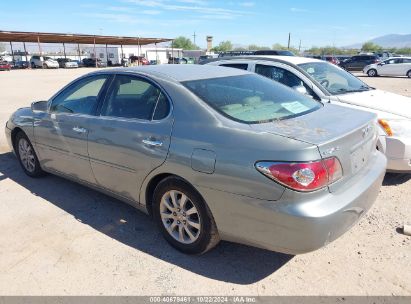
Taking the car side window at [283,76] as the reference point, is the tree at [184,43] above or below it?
below

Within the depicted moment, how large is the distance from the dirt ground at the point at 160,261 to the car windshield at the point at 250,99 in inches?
48.1

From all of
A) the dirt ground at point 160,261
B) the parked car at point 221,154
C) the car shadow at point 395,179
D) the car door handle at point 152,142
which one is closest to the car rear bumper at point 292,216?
the parked car at point 221,154

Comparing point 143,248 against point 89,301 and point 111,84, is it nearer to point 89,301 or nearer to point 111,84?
point 89,301

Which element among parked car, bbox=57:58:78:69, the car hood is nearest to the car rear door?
the car hood

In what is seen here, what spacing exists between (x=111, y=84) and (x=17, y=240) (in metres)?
1.77

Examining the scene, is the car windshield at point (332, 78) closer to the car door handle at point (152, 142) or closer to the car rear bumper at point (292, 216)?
the car rear bumper at point (292, 216)

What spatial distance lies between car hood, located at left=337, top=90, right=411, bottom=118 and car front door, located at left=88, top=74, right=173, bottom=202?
9.63 ft

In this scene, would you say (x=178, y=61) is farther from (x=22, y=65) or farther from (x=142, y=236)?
(x=142, y=236)

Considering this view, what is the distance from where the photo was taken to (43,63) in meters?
48.5

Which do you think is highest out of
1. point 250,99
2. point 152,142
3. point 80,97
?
point 250,99

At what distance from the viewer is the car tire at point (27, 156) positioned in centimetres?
486

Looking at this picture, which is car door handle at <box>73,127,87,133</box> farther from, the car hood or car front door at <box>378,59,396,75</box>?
car front door at <box>378,59,396,75</box>

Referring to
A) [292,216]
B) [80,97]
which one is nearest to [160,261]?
[292,216]

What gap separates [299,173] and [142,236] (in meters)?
1.81
